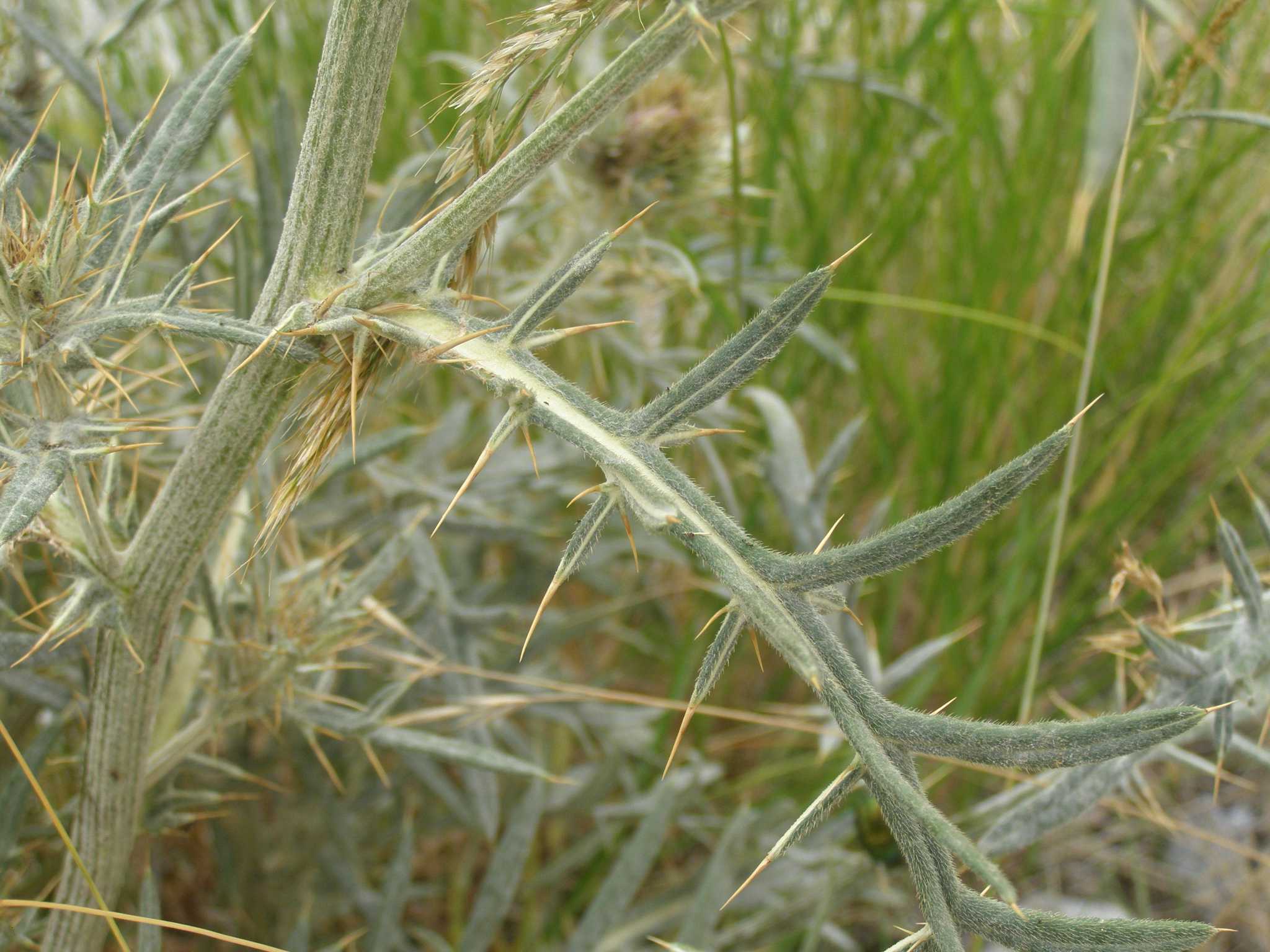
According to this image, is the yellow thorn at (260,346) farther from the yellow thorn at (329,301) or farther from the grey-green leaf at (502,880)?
the grey-green leaf at (502,880)

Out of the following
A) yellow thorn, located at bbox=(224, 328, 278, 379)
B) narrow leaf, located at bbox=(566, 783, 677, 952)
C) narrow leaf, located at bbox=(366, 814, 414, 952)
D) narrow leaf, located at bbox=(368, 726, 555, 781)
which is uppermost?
yellow thorn, located at bbox=(224, 328, 278, 379)

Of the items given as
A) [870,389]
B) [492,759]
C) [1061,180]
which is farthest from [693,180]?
[492,759]

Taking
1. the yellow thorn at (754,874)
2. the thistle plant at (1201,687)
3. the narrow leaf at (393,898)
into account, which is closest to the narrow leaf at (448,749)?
the narrow leaf at (393,898)

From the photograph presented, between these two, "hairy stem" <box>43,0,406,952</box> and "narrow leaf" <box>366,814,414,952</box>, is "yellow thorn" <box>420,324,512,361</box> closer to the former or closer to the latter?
"hairy stem" <box>43,0,406,952</box>

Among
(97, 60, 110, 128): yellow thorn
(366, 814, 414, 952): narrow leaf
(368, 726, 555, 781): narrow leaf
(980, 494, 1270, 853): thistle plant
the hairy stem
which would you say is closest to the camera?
the hairy stem

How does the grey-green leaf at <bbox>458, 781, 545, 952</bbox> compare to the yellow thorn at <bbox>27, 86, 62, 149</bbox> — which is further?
the grey-green leaf at <bbox>458, 781, 545, 952</bbox>

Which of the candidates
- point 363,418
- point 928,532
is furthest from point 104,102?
point 928,532

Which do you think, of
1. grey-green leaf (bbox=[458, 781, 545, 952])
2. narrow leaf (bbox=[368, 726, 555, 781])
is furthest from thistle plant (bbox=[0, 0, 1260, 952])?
grey-green leaf (bbox=[458, 781, 545, 952])

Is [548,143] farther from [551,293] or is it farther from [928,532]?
[928,532]
